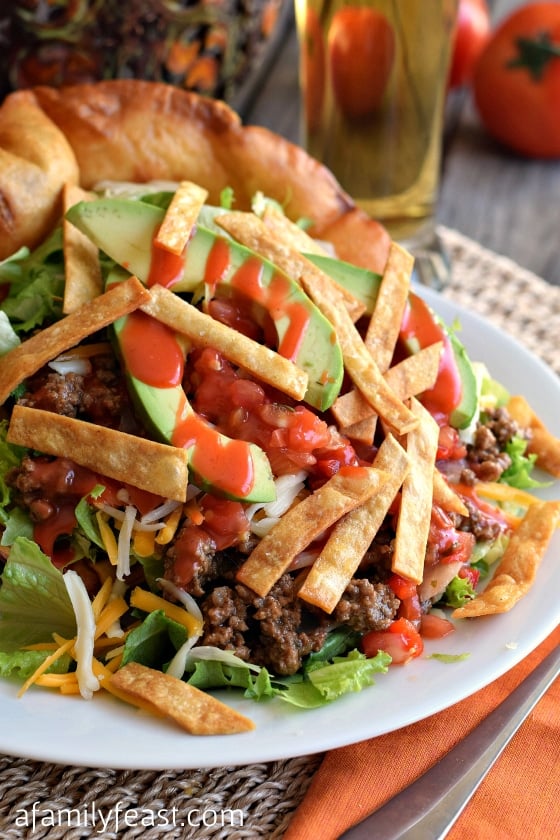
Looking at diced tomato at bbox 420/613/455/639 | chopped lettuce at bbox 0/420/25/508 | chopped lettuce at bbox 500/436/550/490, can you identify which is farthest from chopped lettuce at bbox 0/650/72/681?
chopped lettuce at bbox 500/436/550/490

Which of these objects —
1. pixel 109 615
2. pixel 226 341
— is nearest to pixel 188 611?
pixel 109 615

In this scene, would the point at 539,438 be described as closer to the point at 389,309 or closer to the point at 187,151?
the point at 389,309

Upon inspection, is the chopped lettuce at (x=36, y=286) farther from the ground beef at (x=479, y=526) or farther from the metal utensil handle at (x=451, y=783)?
the metal utensil handle at (x=451, y=783)

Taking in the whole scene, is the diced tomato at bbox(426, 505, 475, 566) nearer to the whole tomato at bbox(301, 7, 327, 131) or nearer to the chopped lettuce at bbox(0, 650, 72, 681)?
the chopped lettuce at bbox(0, 650, 72, 681)

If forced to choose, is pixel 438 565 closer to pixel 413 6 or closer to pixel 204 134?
pixel 204 134

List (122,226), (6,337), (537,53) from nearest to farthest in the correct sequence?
(6,337) → (122,226) → (537,53)
